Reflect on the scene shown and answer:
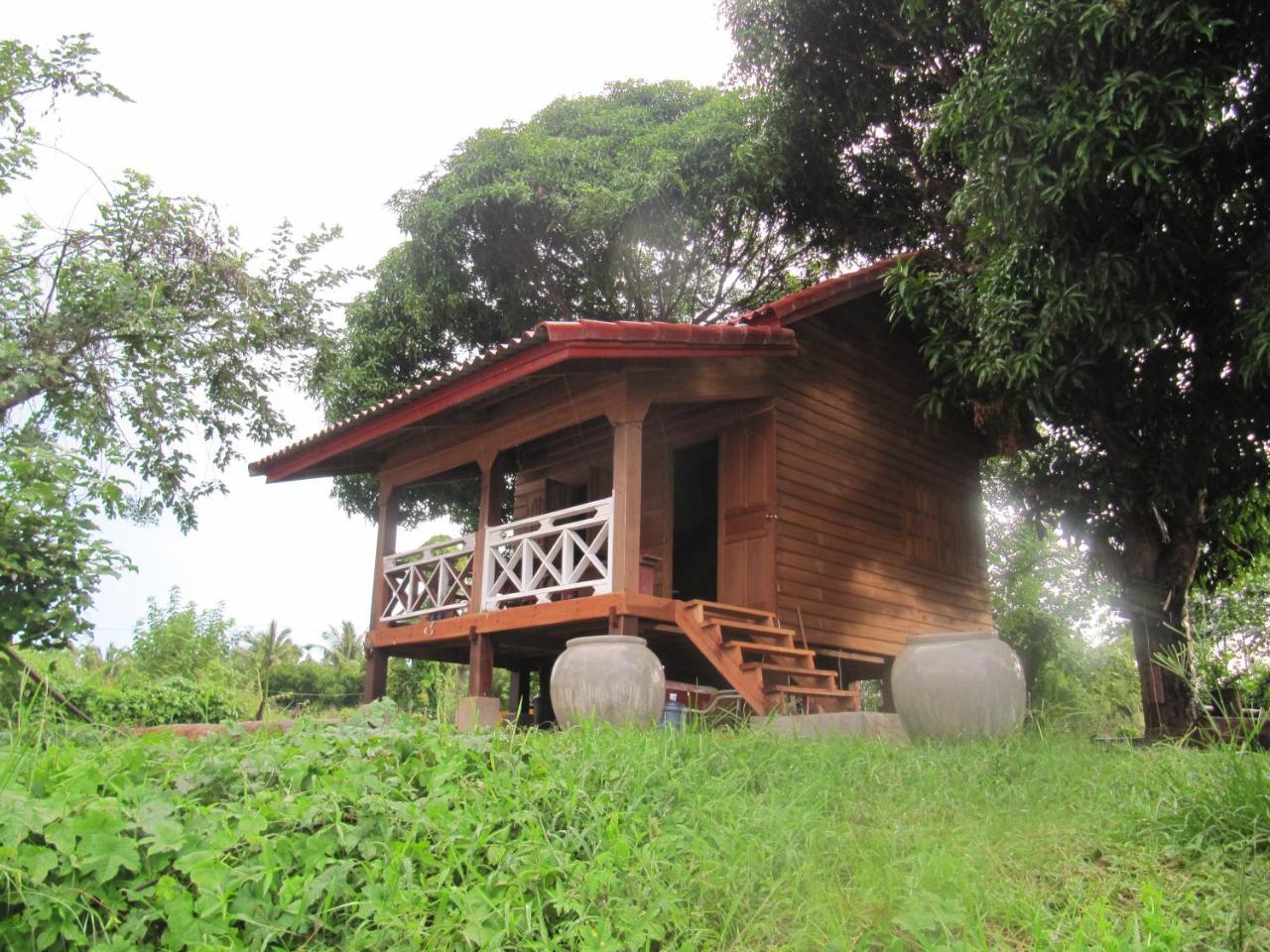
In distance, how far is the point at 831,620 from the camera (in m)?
11.2

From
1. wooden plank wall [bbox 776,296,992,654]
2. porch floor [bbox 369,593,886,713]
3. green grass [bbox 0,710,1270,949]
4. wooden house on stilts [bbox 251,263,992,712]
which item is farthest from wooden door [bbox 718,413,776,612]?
green grass [bbox 0,710,1270,949]

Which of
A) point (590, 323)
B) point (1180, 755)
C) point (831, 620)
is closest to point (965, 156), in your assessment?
point (590, 323)

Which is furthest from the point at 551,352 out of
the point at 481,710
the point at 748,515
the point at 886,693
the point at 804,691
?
the point at 886,693

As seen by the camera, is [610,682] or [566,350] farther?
[566,350]

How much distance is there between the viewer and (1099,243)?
9.21 m

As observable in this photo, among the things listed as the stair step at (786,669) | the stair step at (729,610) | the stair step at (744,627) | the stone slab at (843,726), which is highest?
the stair step at (729,610)

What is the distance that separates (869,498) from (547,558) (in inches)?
165

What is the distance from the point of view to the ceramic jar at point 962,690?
22.2 feet

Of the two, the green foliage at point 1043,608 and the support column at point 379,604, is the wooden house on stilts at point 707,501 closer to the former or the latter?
the support column at point 379,604

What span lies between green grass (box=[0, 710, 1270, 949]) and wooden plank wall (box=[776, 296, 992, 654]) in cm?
616

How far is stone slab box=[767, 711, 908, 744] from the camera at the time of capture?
6.81 m

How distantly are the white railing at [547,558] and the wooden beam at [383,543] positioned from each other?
66.9 inches

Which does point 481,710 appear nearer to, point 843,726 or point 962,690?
point 843,726

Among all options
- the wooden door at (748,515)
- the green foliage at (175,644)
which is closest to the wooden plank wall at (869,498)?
the wooden door at (748,515)
